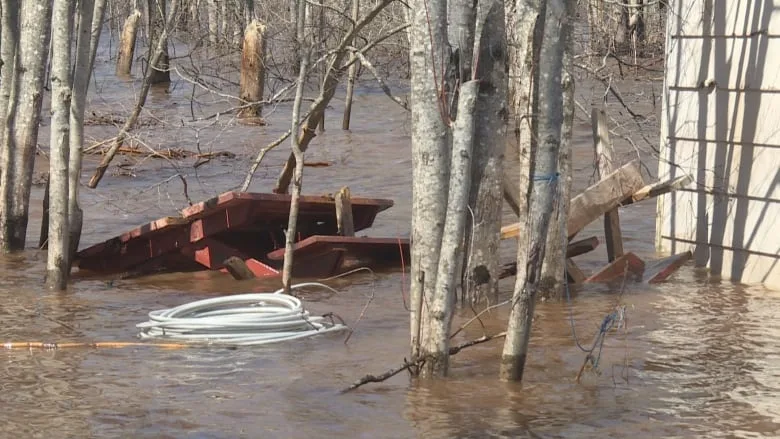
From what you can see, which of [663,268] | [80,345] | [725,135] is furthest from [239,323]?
[725,135]

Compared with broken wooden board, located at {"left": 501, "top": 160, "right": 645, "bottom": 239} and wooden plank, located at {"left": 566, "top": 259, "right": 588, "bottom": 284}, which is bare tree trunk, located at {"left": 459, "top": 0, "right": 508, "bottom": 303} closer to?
broken wooden board, located at {"left": 501, "top": 160, "right": 645, "bottom": 239}

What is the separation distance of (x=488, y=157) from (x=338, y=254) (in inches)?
121

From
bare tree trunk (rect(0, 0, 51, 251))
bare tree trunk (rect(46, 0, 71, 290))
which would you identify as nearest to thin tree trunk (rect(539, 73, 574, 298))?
bare tree trunk (rect(46, 0, 71, 290))

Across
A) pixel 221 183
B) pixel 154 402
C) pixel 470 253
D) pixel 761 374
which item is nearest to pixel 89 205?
pixel 221 183

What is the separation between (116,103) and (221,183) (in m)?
10.4

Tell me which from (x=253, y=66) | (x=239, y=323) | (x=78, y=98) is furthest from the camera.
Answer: (x=253, y=66)

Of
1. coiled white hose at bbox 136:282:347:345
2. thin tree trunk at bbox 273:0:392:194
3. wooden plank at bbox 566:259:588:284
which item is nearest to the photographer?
coiled white hose at bbox 136:282:347:345

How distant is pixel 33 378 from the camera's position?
774 cm

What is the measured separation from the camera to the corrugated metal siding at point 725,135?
34.1ft

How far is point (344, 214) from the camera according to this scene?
11797 mm

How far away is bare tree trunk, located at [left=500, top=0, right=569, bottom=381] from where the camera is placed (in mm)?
6605

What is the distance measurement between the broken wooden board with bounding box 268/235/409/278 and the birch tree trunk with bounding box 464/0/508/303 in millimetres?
1944

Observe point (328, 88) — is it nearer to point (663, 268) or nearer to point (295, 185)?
point (295, 185)

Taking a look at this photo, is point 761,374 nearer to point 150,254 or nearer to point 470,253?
point 470,253
